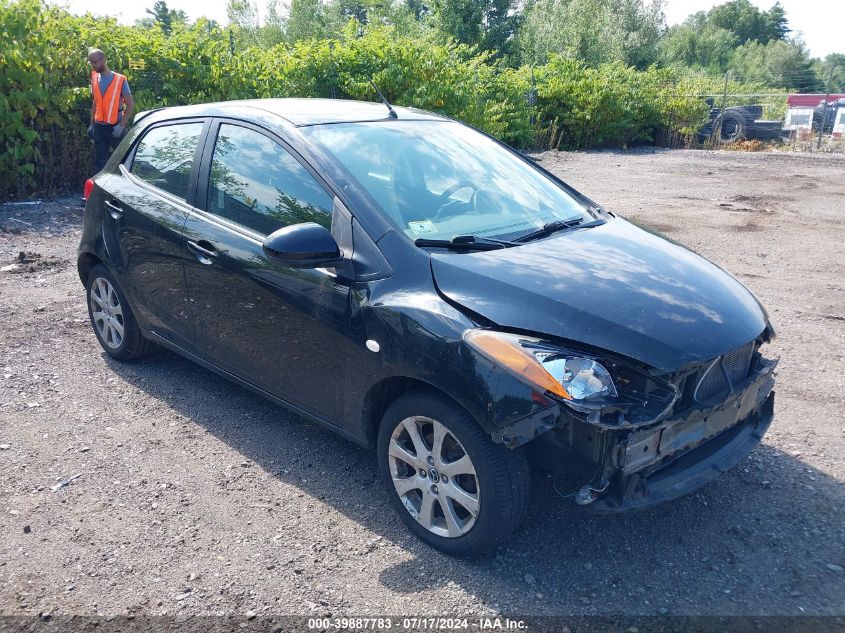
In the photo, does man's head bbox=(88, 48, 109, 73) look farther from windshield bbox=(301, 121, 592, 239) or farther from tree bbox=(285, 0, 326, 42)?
tree bbox=(285, 0, 326, 42)

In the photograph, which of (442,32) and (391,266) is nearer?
(391,266)

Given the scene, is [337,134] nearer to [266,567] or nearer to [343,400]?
[343,400]

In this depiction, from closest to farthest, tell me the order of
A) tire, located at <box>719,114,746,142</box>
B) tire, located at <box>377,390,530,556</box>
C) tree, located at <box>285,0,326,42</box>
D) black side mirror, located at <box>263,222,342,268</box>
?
tire, located at <box>377,390,530,556</box> < black side mirror, located at <box>263,222,342,268</box> < tire, located at <box>719,114,746,142</box> < tree, located at <box>285,0,326,42</box>

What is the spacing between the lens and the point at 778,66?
6819 cm

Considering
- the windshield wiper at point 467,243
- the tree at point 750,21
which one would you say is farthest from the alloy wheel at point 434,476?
the tree at point 750,21

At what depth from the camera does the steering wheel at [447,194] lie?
3.55m

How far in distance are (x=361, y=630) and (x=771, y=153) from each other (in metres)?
20.3

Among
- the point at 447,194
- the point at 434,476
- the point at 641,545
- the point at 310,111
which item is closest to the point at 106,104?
the point at 310,111

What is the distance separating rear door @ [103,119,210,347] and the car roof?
125 mm

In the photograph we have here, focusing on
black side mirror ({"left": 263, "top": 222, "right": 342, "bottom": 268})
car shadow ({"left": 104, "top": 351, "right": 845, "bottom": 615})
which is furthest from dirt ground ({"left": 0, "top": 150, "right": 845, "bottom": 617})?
black side mirror ({"left": 263, "top": 222, "right": 342, "bottom": 268})

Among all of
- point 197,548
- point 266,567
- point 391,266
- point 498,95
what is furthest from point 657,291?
point 498,95

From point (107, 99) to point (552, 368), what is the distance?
9.29 meters

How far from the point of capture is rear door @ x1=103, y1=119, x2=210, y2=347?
4160 millimetres

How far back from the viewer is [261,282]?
11.8ft
